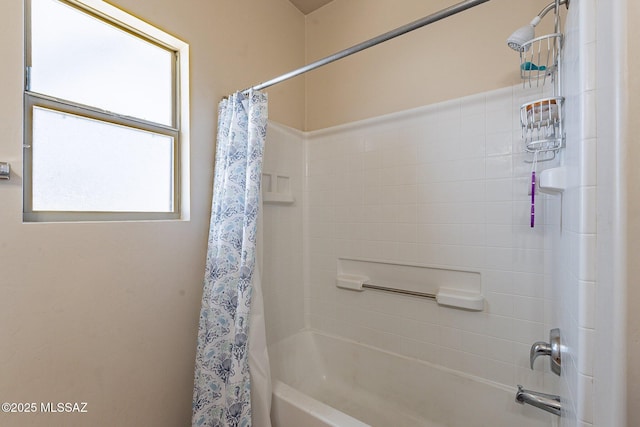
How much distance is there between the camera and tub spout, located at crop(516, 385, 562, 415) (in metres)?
1.03

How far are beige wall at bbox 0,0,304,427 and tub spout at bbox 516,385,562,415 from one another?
1476 millimetres

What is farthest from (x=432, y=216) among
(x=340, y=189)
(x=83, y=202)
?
(x=83, y=202)

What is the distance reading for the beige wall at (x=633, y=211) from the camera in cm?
58

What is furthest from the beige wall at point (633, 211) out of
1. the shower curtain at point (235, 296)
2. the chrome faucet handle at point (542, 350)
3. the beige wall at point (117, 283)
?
the beige wall at point (117, 283)

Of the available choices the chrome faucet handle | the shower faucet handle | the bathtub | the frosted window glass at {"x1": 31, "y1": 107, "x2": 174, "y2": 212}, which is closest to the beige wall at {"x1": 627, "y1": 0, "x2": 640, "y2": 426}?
the shower faucet handle

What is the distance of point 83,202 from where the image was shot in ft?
3.74

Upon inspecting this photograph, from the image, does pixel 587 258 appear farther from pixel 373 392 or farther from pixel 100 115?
pixel 100 115

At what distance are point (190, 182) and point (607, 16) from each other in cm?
152

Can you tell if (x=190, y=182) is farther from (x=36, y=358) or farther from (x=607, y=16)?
(x=607, y=16)

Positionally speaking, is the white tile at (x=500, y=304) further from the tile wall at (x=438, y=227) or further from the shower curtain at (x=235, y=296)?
the shower curtain at (x=235, y=296)

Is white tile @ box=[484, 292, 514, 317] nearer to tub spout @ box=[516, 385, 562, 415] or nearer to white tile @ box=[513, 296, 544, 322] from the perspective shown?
white tile @ box=[513, 296, 544, 322]

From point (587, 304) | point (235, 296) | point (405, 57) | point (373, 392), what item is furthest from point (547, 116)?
point (373, 392)

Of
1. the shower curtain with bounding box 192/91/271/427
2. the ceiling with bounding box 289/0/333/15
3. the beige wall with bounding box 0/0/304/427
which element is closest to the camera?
the beige wall with bounding box 0/0/304/427

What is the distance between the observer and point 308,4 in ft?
6.91
